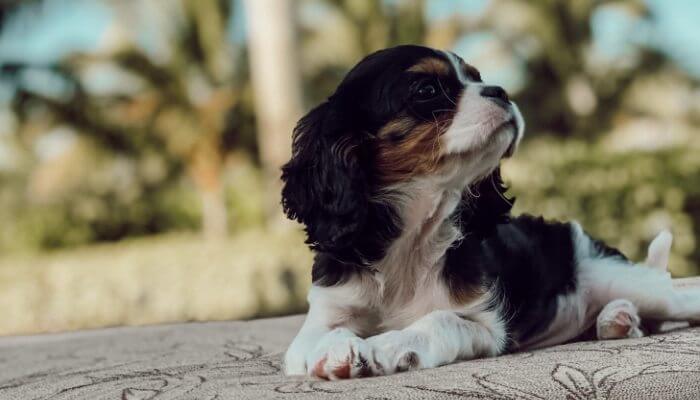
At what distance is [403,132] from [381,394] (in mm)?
913

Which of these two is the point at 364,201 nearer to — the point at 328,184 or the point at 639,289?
the point at 328,184

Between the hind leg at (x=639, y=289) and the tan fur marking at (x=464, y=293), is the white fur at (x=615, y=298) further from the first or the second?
the tan fur marking at (x=464, y=293)

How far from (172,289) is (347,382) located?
8.02 metres

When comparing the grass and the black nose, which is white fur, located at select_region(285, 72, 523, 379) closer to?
the black nose

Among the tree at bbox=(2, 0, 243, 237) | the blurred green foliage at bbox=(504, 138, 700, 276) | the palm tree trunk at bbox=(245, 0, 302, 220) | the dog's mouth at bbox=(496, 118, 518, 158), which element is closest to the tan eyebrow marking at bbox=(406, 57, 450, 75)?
the dog's mouth at bbox=(496, 118, 518, 158)

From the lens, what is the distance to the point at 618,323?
289 cm

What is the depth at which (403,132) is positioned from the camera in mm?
Result: 2486

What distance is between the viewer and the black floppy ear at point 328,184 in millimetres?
2514

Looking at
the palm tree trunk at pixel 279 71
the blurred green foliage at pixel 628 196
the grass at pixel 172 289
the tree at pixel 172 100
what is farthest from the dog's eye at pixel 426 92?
the tree at pixel 172 100

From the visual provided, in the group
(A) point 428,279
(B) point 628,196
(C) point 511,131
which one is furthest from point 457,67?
(B) point 628,196

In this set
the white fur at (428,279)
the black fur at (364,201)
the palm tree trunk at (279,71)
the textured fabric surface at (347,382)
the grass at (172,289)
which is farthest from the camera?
the palm tree trunk at (279,71)

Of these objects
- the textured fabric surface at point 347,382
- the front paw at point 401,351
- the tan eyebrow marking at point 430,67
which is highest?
the tan eyebrow marking at point 430,67

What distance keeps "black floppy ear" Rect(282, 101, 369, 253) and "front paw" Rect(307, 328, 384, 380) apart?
0.41 metres

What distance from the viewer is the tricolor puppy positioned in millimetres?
2451
